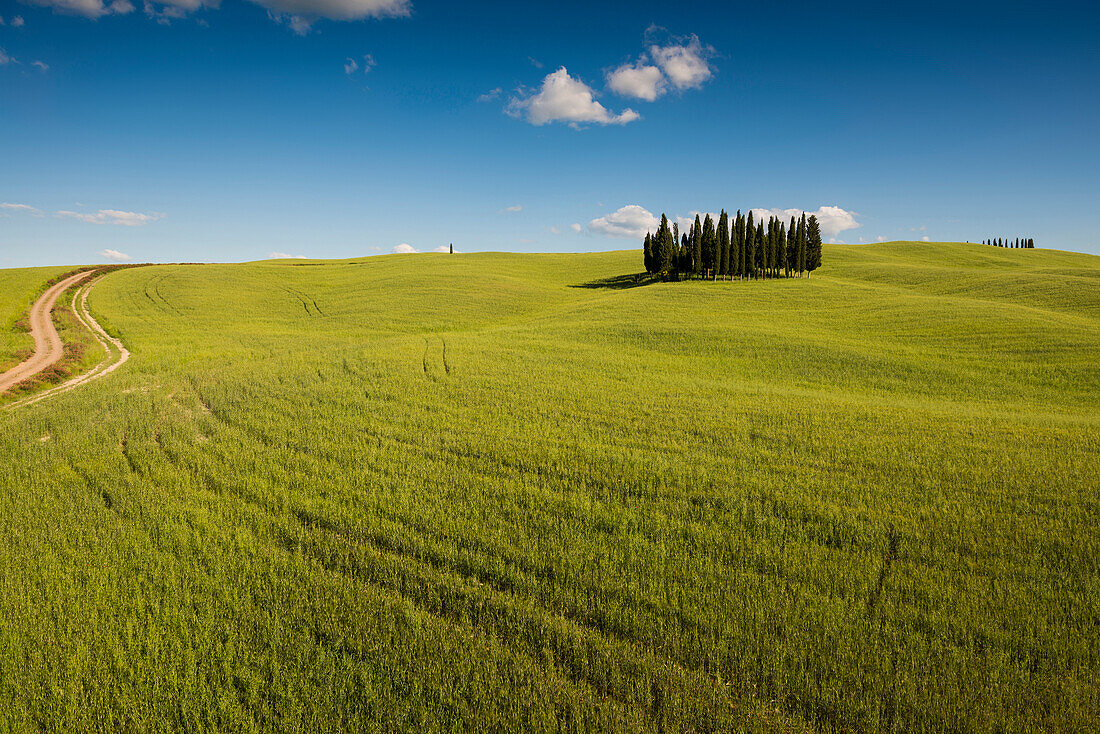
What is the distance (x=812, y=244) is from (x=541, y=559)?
7630cm

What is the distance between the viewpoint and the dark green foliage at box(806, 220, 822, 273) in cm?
6981

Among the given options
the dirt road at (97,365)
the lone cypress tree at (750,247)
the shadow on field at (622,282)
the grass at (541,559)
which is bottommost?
the grass at (541,559)

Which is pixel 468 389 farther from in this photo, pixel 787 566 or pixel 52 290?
pixel 52 290

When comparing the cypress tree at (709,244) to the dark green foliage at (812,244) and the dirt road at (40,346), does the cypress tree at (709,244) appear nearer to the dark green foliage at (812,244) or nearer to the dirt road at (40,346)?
the dark green foliage at (812,244)

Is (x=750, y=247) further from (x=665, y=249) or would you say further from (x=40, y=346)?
(x=40, y=346)

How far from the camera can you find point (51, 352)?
26188 millimetres

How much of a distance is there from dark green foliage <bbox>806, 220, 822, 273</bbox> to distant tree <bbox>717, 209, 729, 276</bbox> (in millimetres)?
13237

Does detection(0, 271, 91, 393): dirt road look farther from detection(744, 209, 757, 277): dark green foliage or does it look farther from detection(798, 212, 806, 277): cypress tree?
detection(798, 212, 806, 277): cypress tree

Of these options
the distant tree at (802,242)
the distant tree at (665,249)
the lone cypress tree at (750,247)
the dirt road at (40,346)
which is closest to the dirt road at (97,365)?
the dirt road at (40,346)

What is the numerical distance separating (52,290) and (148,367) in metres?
45.3

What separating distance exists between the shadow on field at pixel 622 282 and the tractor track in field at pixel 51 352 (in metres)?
50.7

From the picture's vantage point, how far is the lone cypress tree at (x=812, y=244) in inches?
2749

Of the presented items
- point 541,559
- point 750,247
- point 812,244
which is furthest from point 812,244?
point 541,559

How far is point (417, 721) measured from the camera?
5.11 meters
